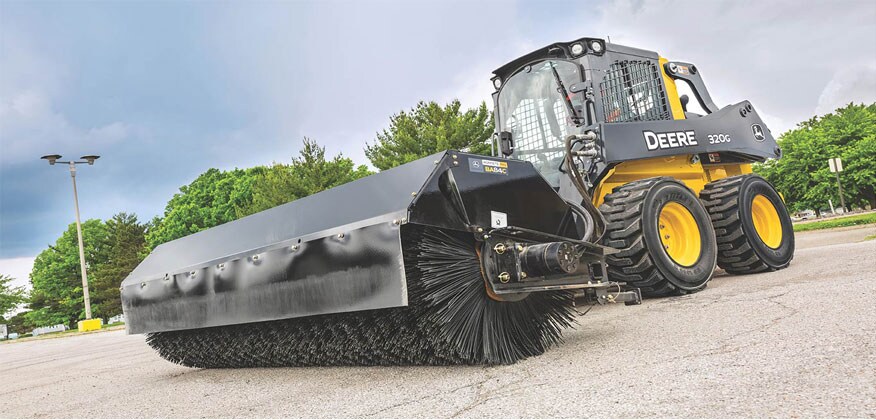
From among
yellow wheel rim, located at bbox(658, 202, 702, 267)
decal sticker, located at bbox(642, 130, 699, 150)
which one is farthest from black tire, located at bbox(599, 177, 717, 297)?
decal sticker, located at bbox(642, 130, 699, 150)

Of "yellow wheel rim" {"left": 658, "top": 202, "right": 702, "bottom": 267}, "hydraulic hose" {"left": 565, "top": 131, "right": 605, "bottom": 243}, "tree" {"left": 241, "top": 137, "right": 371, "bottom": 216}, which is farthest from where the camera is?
"tree" {"left": 241, "top": 137, "right": 371, "bottom": 216}

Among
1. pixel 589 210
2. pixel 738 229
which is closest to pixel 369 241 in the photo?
pixel 589 210

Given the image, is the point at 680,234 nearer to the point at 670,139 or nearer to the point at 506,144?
the point at 670,139

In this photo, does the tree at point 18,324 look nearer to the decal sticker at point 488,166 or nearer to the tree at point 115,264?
the tree at point 115,264

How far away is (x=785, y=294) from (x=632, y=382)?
8.97 ft

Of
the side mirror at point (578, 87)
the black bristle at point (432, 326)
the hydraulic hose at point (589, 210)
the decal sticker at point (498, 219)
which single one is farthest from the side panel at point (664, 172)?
the decal sticker at point (498, 219)

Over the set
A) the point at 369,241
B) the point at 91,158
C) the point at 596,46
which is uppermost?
the point at 91,158

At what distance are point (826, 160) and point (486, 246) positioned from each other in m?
40.8

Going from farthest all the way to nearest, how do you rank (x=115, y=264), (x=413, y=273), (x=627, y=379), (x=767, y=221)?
(x=115, y=264)
(x=767, y=221)
(x=413, y=273)
(x=627, y=379)

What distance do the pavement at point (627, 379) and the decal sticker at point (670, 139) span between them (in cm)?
150

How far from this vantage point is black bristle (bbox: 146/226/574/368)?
3.17 meters

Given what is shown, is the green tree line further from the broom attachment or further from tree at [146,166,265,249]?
the broom attachment

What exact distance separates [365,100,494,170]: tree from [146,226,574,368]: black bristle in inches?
812

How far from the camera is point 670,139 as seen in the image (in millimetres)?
6121
